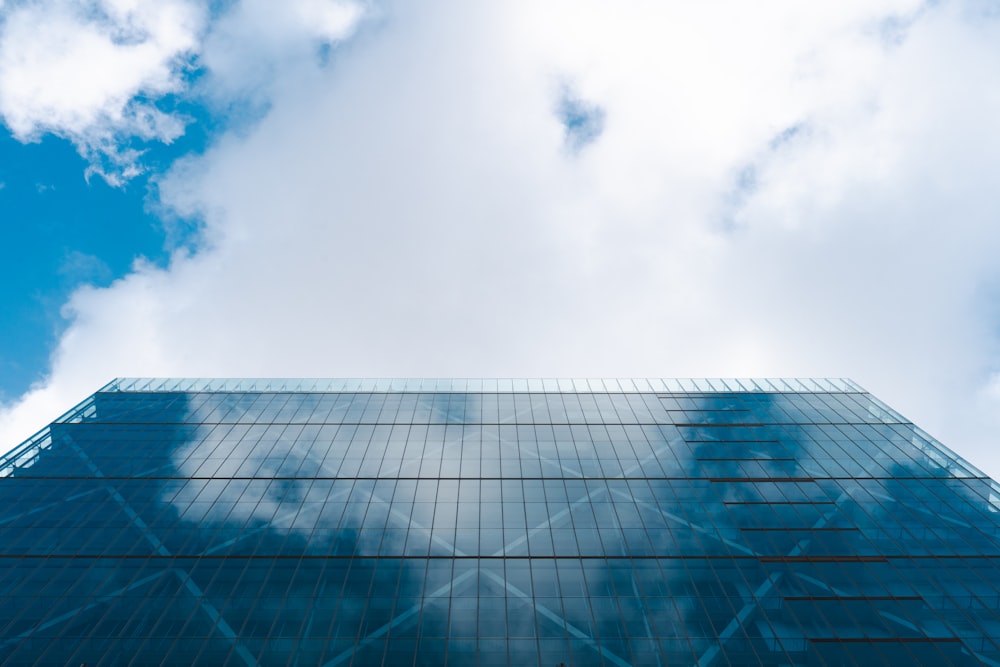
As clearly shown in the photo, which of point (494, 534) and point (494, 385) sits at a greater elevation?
point (494, 385)

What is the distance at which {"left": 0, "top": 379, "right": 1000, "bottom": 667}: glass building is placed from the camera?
1170 inches

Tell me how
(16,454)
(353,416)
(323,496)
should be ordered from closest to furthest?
(323,496)
(16,454)
(353,416)

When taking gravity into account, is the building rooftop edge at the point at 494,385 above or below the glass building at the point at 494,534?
above

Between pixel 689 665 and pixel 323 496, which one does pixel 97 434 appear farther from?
pixel 689 665

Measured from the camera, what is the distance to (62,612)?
31203 mm

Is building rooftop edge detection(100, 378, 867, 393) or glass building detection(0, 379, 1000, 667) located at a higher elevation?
building rooftop edge detection(100, 378, 867, 393)

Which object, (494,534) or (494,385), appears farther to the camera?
(494,385)

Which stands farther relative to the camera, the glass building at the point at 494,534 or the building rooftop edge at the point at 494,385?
the building rooftop edge at the point at 494,385

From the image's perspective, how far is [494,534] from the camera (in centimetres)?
3631

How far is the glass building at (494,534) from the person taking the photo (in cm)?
2972

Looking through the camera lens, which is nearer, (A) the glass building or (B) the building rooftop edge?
(A) the glass building

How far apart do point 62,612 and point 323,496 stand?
14121 mm

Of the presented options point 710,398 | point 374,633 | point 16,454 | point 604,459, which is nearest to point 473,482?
point 604,459

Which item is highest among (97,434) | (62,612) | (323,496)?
(97,434)
